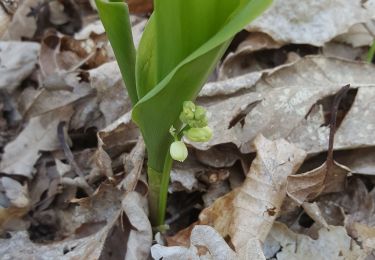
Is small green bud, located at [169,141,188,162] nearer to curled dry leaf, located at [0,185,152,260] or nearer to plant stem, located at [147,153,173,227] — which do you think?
plant stem, located at [147,153,173,227]

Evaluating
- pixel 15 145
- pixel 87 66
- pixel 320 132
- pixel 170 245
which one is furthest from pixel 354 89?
pixel 15 145

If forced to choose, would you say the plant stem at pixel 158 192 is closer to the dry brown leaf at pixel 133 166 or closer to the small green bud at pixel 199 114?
the dry brown leaf at pixel 133 166

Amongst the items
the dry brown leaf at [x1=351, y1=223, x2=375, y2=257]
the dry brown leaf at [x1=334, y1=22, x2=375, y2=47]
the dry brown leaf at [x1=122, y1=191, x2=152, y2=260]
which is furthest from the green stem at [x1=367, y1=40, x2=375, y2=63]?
the dry brown leaf at [x1=122, y1=191, x2=152, y2=260]

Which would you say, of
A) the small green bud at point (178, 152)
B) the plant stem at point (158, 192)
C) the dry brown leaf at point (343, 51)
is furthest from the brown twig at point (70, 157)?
the dry brown leaf at point (343, 51)

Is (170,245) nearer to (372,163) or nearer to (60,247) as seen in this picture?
(60,247)

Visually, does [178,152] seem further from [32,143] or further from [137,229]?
[32,143]
